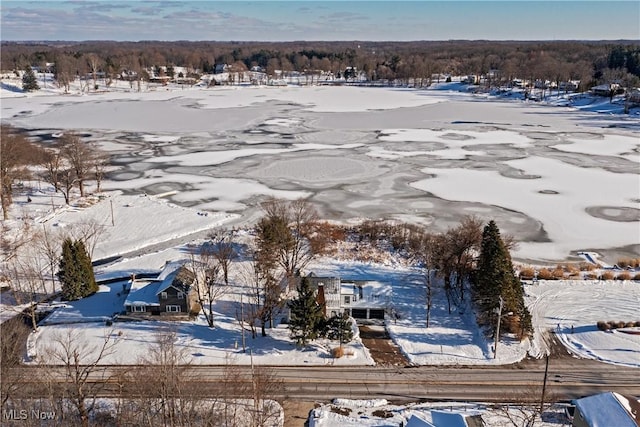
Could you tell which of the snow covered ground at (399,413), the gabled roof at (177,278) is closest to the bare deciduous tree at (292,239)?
the gabled roof at (177,278)

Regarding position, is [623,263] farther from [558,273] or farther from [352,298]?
[352,298]

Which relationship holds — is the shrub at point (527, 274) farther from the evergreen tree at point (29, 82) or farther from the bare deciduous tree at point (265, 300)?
the evergreen tree at point (29, 82)

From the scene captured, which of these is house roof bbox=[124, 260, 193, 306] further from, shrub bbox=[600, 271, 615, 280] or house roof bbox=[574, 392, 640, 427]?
shrub bbox=[600, 271, 615, 280]

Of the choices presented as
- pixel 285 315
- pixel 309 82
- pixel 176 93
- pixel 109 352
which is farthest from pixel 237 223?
pixel 309 82

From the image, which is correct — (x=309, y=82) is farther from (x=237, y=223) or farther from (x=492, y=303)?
(x=492, y=303)

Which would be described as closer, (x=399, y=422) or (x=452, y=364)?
(x=399, y=422)

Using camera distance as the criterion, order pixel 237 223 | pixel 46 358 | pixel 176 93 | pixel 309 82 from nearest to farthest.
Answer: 1. pixel 46 358
2. pixel 237 223
3. pixel 176 93
4. pixel 309 82

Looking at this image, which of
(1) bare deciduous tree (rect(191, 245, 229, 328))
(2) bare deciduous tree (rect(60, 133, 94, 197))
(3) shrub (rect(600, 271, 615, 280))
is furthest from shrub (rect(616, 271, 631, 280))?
(2) bare deciduous tree (rect(60, 133, 94, 197))
